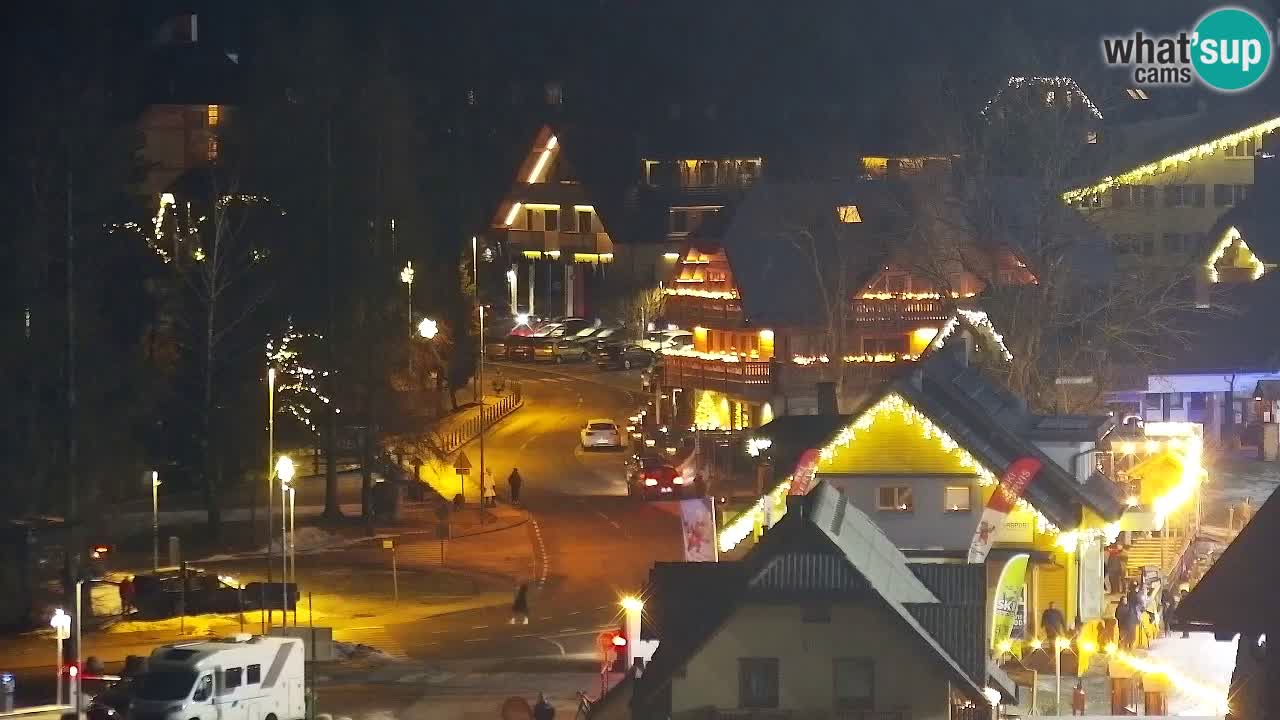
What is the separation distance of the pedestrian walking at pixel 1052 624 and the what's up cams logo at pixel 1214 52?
53395 millimetres

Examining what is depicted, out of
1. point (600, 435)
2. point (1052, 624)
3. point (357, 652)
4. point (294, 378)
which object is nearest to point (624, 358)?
point (600, 435)

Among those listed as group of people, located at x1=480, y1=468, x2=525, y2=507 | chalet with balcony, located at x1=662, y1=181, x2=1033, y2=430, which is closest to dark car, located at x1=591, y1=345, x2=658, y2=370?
chalet with balcony, located at x1=662, y1=181, x2=1033, y2=430

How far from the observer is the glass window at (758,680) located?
29.1 meters

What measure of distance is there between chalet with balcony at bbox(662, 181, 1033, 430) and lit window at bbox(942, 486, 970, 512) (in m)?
30.4

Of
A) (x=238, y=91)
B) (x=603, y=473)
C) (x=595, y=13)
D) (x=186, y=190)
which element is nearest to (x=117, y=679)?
(x=603, y=473)

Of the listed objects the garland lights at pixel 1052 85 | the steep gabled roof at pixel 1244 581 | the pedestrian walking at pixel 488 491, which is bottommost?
the pedestrian walking at pixel 488 491

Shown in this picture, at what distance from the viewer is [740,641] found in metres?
29.1

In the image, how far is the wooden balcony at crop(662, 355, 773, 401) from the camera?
7612cm

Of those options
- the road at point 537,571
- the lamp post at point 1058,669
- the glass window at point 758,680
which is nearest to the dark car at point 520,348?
the road at point 537,571

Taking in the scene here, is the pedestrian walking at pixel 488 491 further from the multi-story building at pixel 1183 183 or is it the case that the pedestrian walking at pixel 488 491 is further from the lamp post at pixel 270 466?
the multi-story building at pixel 1183 183

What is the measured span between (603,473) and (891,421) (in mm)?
27957

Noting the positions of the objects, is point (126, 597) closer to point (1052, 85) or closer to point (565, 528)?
point (565, 528)

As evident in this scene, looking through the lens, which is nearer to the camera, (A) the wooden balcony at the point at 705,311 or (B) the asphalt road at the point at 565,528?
(B) the asphalt road at the point at 565,528

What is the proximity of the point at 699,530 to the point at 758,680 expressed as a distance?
9955 millimetres
